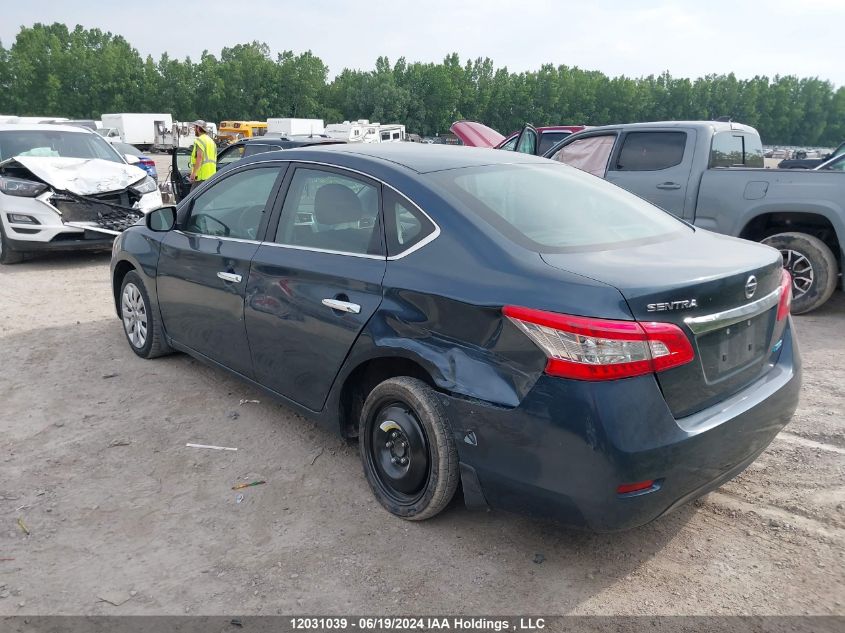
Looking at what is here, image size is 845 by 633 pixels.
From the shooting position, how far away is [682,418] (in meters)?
2.58

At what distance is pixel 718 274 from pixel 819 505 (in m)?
1.45

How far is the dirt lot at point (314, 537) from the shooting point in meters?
2.70

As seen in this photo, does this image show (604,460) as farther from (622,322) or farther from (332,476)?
(332,476)

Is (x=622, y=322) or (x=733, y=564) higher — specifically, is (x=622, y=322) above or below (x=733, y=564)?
above

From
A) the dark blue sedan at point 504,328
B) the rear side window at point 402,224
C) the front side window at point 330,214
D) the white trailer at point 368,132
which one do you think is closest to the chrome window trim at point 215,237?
the dark blue sedan at point 504,328

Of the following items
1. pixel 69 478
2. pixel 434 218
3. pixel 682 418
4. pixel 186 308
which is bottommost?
pixel 69 478

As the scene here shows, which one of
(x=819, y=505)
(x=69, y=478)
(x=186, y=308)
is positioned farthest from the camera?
(x=186, y=308)

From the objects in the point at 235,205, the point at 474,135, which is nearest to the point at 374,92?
the point at 474,135

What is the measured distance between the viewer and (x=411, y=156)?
3580 millimetres

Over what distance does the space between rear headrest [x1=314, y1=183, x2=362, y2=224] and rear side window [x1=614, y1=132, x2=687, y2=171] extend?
520cm

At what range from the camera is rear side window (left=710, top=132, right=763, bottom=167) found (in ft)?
24.8

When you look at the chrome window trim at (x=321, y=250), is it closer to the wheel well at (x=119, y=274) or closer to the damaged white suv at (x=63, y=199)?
the wheel well at (x=119, y=274)

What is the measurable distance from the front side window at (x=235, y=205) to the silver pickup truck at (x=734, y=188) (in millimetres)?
4935

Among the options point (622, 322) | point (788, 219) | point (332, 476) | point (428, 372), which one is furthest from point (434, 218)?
point (788, 219)
